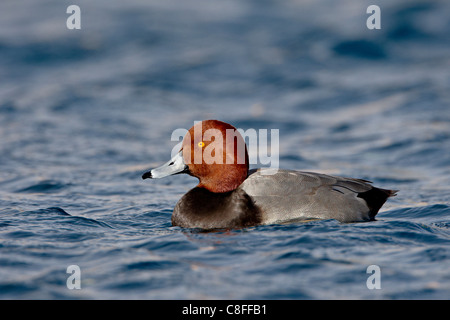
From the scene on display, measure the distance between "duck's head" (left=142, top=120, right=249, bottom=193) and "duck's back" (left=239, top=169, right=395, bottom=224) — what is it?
20cm

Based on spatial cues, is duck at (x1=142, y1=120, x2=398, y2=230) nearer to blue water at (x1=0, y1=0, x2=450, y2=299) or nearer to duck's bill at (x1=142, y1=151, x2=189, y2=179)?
duck's bill at (x1=142, y1=151, x2=189, y2=179)

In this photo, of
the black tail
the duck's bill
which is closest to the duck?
the duck's bill

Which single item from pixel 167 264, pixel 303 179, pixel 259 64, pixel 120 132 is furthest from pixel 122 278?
pixel 259 64

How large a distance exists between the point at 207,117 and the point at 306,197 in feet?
20.9

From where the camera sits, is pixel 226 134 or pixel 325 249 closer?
pixel 325 249

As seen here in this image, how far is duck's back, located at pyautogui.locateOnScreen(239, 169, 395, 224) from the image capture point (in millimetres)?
6836

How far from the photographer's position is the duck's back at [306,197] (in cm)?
684

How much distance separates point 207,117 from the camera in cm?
1305

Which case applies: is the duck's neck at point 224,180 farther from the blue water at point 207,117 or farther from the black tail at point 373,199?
the black tail at point 373,199

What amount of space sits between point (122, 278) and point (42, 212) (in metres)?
2.39

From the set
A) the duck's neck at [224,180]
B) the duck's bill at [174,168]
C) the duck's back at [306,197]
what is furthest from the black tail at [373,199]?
the duck's bill at [174,168]
